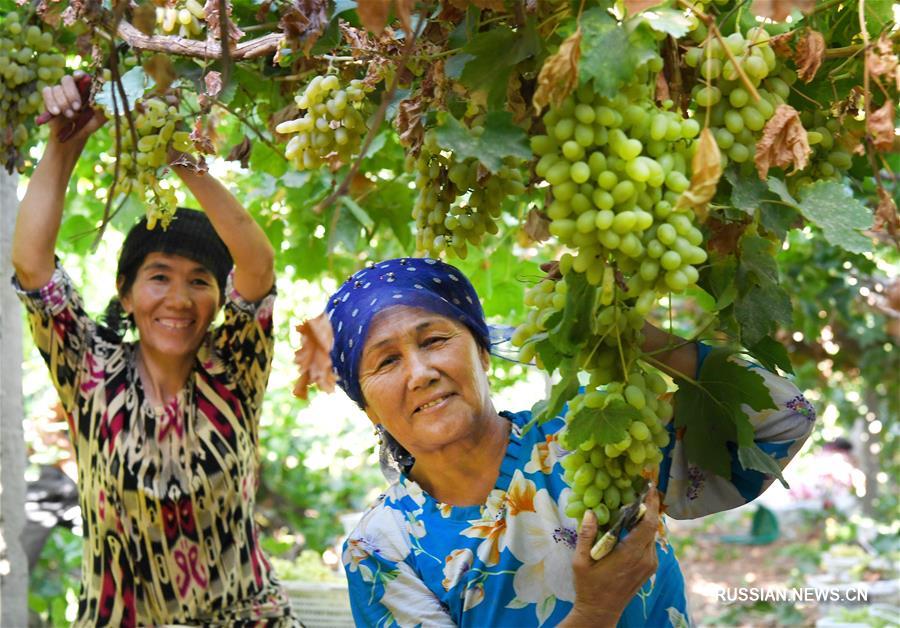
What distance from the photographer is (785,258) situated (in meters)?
3.71

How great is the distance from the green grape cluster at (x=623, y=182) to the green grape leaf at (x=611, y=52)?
28 millimetres

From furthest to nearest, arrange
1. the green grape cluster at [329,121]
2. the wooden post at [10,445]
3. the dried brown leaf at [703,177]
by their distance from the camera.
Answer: the wooden post at [10,445], the green grape cluster at [329,121], the dried brown leaf at [703,177]

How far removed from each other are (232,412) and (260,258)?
40 centimetres

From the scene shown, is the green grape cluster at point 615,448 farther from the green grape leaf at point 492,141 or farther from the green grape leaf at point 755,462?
the green grape leaf at point 492,141

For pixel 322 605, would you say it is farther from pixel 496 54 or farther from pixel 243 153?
pixel 496 54

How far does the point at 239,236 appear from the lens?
7.41 feet

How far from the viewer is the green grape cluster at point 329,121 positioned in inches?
55.8

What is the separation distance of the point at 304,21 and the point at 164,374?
4.46 ft

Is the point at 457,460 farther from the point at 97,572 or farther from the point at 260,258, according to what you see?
the point at 97,572

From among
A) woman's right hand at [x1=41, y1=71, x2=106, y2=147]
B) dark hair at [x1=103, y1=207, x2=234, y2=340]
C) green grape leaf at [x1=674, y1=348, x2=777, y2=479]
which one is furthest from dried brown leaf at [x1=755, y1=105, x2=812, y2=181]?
dark hair at [x1=103, y1=207, x2=234, y2=340]

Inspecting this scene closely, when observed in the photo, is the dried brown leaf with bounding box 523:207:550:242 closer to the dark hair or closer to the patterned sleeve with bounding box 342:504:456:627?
the patterned sleeve with bounding box 342:504:456:627

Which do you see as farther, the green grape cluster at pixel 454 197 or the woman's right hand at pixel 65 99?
the woman's right hand at pixel 65 99

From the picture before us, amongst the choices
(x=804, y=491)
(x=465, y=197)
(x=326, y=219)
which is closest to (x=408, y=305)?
(x=465, y=197)

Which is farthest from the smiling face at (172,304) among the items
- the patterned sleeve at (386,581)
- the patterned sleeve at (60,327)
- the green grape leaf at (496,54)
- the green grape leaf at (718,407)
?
the green grape leaf at (496,54)
